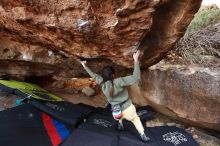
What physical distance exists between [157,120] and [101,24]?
6.87 feet

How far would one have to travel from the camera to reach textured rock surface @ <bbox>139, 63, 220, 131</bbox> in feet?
13.7

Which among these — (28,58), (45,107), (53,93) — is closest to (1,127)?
(45,107)

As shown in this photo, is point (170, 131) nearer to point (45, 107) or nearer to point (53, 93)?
point (45, 107)

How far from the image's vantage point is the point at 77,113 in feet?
16.1

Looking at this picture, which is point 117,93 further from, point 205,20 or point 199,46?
point 205,20

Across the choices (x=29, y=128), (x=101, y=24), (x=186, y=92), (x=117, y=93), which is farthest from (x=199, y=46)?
(x=29, y=128)

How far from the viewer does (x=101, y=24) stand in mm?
3471

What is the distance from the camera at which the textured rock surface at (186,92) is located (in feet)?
13.7

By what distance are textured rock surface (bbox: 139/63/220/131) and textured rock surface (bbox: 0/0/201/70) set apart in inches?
18.9

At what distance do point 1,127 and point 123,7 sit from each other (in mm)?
2470

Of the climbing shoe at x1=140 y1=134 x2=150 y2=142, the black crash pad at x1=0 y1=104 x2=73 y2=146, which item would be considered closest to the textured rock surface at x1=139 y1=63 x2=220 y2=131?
the climbing shoe at x1=140 y1=134 x2=150 y2=142

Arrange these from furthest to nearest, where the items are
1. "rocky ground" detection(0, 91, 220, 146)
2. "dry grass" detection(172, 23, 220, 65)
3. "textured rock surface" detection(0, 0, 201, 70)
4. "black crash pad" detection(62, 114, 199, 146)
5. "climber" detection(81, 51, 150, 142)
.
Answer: "dry grass" detection(172, 23, 220, 65)
"rocky ground" detection(0, 91, 220, 146)
"black crash pad" detection(62, 114, 199, 146)
"climber" detection(81, 51, 150, 142)
"textured rock surface" detection(0, 0, 201, 70)

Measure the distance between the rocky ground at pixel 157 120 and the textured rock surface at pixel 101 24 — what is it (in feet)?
3.98

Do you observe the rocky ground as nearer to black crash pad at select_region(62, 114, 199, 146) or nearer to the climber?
black crash pad at select_region(62, 114, 199, 146)
